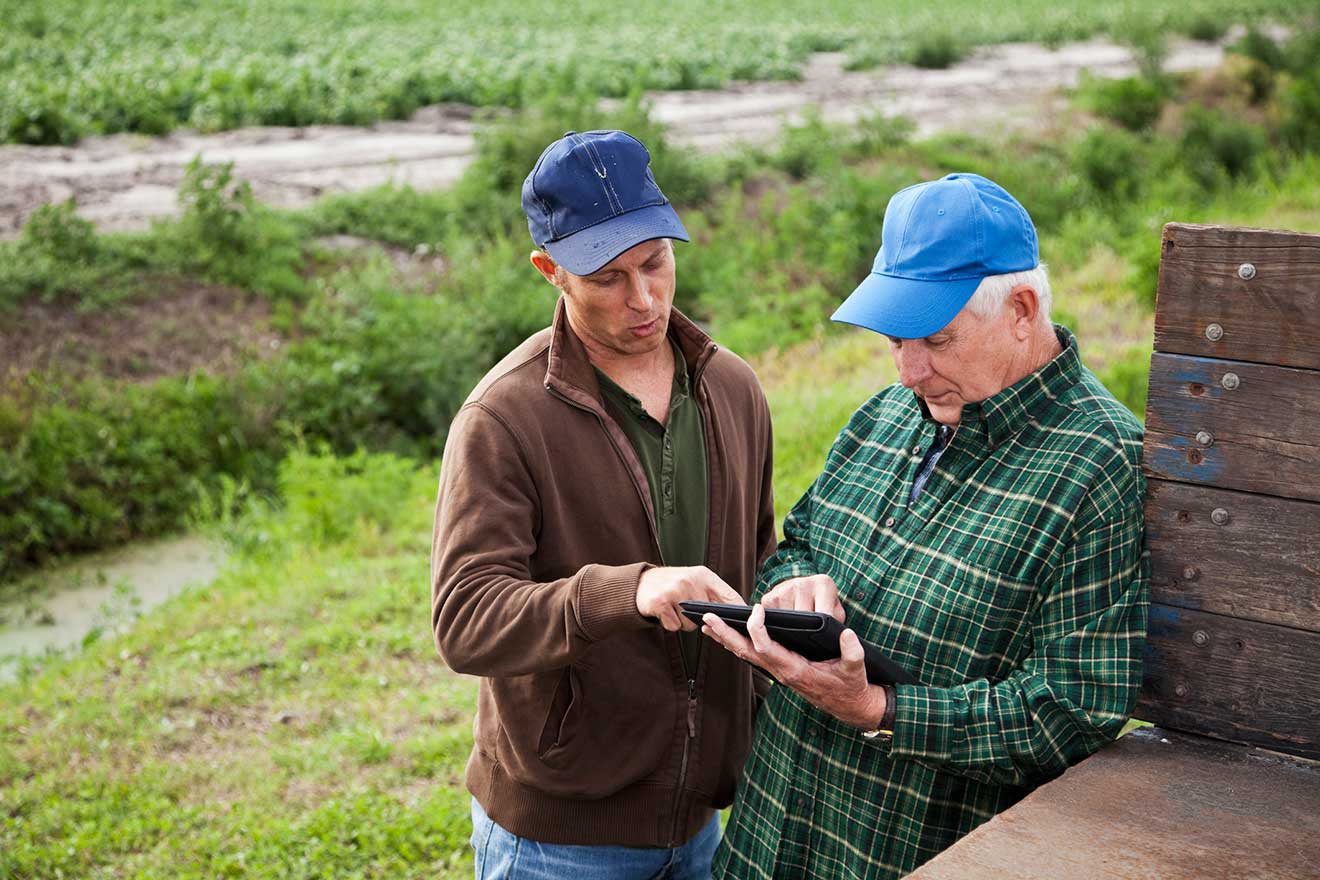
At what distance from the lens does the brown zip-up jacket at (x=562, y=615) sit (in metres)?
2.30

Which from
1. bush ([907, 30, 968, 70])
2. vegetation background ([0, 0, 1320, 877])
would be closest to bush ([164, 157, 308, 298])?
vegetation background ([0, 0, 1320, 877])

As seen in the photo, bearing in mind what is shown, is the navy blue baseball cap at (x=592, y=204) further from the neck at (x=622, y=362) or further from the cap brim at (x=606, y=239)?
the neck at (x=622, y=362)

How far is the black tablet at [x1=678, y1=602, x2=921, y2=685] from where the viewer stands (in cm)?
211

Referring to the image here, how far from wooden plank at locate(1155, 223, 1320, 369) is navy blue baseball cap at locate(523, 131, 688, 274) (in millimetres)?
886

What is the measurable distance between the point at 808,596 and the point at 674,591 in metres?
0.25

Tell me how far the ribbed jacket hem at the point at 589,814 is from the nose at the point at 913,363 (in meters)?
0.93

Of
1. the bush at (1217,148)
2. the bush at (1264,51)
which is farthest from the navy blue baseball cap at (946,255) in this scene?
the bush at (1264,51)

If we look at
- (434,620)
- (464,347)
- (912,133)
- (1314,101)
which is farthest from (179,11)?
(434,620)

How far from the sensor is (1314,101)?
628 inches

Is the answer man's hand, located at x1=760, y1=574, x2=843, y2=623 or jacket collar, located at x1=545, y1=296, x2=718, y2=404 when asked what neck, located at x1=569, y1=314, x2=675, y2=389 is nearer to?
jacket collar, located at x1=545, y1=296, x2=718, y2=404

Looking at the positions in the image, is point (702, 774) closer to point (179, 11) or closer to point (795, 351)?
point (795, 351)

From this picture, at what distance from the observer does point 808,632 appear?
212 centimetres

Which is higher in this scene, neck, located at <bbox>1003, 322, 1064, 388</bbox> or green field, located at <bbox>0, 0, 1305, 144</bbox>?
green field, located at <bbox>0, 0, 1305, 144</bbox>

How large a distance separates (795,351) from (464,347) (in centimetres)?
249
